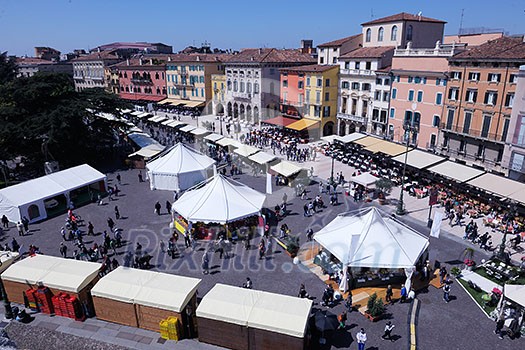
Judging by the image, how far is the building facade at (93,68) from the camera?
87500 millimetres

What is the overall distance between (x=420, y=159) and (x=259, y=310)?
23.7 meters

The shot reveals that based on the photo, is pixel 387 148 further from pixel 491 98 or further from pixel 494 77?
pixel 494 77

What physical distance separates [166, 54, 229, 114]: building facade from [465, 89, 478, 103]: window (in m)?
45.2

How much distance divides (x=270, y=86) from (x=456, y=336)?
4627cm

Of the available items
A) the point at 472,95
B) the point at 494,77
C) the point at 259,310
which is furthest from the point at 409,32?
the point at 259,310

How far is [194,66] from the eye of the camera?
6819 centimetres

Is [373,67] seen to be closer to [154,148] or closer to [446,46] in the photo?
[446,46]

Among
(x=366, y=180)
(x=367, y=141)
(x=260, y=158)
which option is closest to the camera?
(x=366, y=180)

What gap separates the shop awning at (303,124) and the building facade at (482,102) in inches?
661

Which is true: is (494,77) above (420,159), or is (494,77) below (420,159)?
above

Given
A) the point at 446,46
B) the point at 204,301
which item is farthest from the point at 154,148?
the point at 446,46

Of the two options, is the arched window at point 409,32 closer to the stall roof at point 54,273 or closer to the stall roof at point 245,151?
the stall roof at point 245,151

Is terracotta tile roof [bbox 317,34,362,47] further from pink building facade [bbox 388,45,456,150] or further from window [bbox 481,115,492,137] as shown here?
window [bbox 481,115,492,137]

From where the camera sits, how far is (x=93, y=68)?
297 ft
